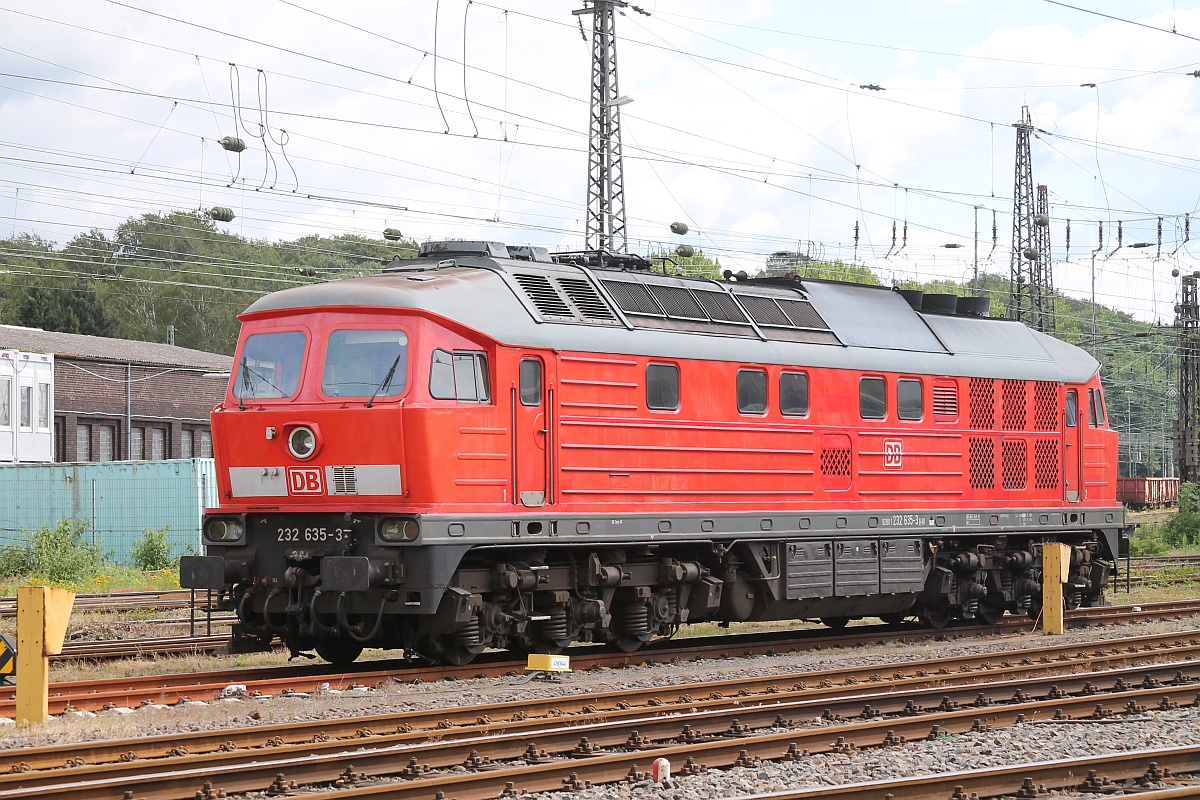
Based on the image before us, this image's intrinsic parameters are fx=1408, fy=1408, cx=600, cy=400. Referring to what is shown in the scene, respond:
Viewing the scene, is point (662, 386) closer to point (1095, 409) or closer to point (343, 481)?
point (343, 481)

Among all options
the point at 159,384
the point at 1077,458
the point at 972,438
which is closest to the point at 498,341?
the point at 972,438

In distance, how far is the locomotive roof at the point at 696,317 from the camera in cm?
1491

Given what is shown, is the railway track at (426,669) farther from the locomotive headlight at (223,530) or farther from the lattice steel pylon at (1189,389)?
the lattice steel pylon at (1189,389)

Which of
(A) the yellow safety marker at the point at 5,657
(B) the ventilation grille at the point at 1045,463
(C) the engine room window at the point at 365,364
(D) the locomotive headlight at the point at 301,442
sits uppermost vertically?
(C) the engine room window at the point at 365,364

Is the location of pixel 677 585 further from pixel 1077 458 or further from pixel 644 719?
pixel 1077 458

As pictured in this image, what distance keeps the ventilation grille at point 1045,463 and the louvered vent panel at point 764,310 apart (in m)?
5.44

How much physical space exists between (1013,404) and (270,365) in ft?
37.8

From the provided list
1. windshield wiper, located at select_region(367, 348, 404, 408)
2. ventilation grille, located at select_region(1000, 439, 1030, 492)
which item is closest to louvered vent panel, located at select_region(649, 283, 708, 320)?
windshield wiper, located at select_region(367, 348, 404, 408)

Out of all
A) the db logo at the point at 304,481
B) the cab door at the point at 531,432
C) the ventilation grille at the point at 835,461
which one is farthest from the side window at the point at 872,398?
the db logo at the point at 304,481

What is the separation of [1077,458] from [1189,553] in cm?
2373

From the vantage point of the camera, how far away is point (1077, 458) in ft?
72.4

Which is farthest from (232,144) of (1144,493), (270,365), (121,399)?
(1144,493)

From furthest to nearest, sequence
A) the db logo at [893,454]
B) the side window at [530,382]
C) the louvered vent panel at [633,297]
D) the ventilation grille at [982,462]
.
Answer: the ventilation grille at [982,462] → the db logo at [893,454] → the louvered vent panel at [633,297] → the side window at [530,382]

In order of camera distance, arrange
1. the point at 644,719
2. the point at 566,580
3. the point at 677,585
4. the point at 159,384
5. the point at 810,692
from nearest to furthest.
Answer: the point at 644,719, the point at 810,692, the point at 566,580, the point at 677,585, the point at 159,384
